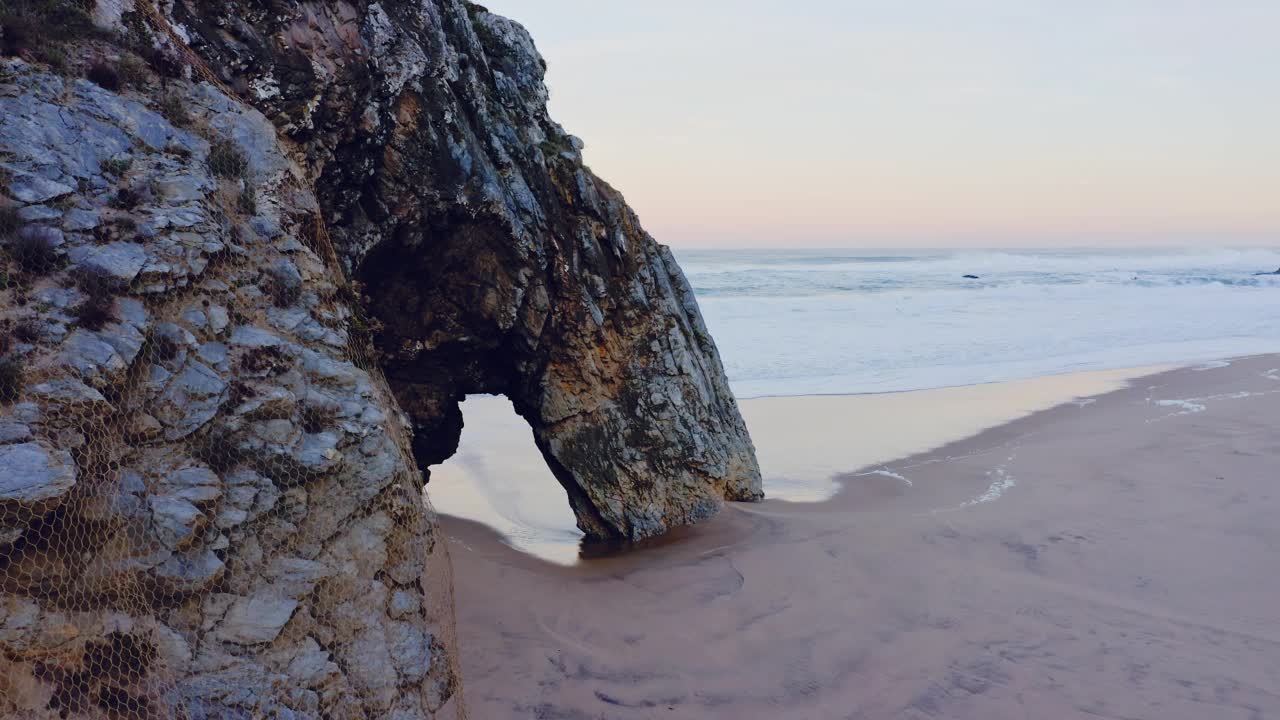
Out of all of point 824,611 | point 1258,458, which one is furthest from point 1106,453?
point 824,611

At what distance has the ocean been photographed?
2205 centimetres

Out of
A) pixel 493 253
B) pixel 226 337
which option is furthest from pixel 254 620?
pixel 493 253

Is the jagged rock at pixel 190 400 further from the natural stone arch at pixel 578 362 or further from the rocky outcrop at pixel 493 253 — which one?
the natural stone arch at pixel 578 362

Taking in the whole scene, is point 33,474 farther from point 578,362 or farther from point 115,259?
point 578,362

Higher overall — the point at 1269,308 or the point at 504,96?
the point at 504,96

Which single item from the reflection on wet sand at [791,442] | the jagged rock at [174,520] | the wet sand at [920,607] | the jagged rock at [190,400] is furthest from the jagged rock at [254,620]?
the reflection on wet sand at [791,442]

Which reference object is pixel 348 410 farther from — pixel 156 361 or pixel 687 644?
pixel 687 644

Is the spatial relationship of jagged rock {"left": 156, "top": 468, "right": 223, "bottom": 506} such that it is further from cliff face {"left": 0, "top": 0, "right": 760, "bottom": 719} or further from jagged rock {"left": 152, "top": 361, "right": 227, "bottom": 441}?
jagged rock {"left": 152, "top": 361, "right": 227, "bottom": 441}

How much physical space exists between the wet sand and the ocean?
865 cm

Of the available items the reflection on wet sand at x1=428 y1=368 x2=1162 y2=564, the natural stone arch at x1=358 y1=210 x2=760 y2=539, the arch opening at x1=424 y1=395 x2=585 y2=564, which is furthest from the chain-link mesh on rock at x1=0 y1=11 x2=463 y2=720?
the reflection on wet sand at x1=428 y1=368 x2=1162 y2=564

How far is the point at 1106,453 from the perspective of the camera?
44.6 feet

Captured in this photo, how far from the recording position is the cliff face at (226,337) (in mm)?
4660

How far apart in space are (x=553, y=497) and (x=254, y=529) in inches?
292

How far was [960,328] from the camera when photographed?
30766 millimetres
